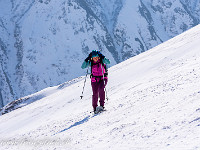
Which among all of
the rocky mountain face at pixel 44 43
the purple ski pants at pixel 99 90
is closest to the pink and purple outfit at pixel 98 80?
the purple ski pants at pixel 99 90

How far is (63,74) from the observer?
536 ft

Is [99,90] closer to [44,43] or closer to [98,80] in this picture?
[98,80]

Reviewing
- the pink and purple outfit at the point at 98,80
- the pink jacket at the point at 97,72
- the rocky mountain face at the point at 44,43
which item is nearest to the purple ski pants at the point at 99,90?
the pink and purple outfit at the point at 98,80

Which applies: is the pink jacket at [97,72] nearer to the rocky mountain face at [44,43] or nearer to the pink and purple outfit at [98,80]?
the pink and purple outfit at [98,80]

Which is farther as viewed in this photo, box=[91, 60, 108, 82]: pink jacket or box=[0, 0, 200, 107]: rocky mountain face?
box=[0, 0, 200, 107]: rocky mountain face

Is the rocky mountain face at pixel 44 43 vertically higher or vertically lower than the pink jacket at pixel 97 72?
higher

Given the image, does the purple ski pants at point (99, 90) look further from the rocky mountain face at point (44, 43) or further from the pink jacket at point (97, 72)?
the rocky mountain face at point (44, 43)

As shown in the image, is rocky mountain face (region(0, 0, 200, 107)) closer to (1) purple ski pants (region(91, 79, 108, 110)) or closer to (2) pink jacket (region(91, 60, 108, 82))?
(1) purple ski pants (region(91, 79, 108, 110))

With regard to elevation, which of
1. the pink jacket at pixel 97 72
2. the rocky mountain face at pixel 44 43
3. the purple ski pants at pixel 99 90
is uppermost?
the rocky mountain face at pixel 44 43

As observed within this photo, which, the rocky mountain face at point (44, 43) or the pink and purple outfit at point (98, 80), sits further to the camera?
the rocky mountain face at point (44, 43)

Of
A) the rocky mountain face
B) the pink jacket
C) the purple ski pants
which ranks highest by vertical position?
the rocky mountain face

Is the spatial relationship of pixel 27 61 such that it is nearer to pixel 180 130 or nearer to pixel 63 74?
pixel 63 74

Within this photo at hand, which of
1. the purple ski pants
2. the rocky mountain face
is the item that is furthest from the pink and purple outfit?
the rocky mountain face

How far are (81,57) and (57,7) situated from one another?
44.9m
